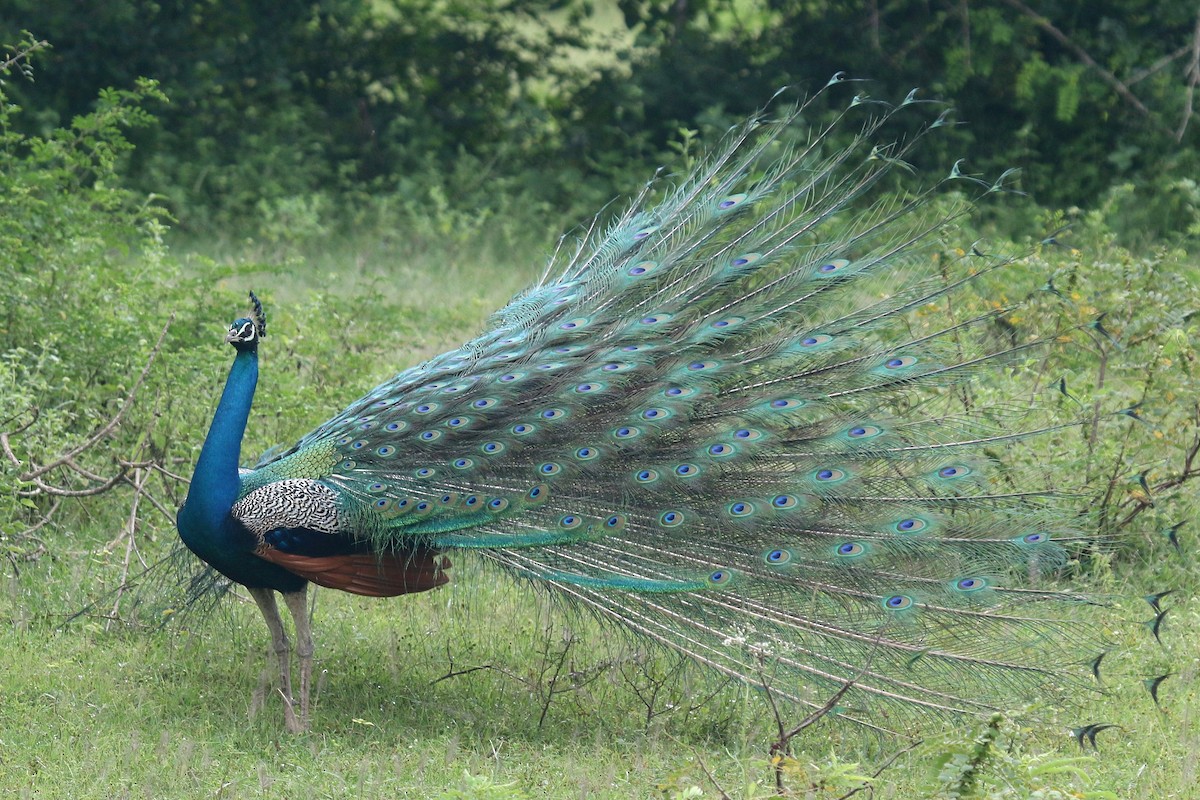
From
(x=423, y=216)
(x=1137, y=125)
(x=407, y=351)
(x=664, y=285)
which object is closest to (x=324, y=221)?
(x=423, y=216)

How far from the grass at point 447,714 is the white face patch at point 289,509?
510 millimetres

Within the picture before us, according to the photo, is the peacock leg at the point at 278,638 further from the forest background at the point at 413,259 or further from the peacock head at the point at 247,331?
the peacock head at the point at 247,331

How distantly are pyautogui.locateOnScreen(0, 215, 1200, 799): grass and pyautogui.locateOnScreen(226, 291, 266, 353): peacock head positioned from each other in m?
1.14

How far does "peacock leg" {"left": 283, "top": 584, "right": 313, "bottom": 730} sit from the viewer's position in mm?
5719

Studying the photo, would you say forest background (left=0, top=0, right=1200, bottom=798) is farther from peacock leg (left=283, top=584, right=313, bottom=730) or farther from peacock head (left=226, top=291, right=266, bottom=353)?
peacock head (left=226, top=291, right=266, bottom=353)

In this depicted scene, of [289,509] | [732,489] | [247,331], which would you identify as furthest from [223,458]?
[732,489]

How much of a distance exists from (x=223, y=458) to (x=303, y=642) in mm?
749

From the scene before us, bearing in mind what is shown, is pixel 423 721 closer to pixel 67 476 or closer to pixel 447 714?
pixel 447 714

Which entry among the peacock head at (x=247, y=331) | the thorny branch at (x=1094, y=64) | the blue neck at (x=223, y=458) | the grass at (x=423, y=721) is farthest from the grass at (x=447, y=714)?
the thorny branch at (x=1094, y=64)

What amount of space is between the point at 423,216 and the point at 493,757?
7.80 m

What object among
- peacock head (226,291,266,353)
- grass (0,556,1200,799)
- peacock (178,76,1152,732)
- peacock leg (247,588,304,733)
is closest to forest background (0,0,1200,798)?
grass (0,556,1200,799)

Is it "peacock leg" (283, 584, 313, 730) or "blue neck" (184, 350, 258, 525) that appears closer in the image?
"blue neck" (184, 350, 258, 525)

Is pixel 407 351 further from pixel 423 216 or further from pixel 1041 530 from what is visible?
pixel 1041 530

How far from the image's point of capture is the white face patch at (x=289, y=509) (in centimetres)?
544
